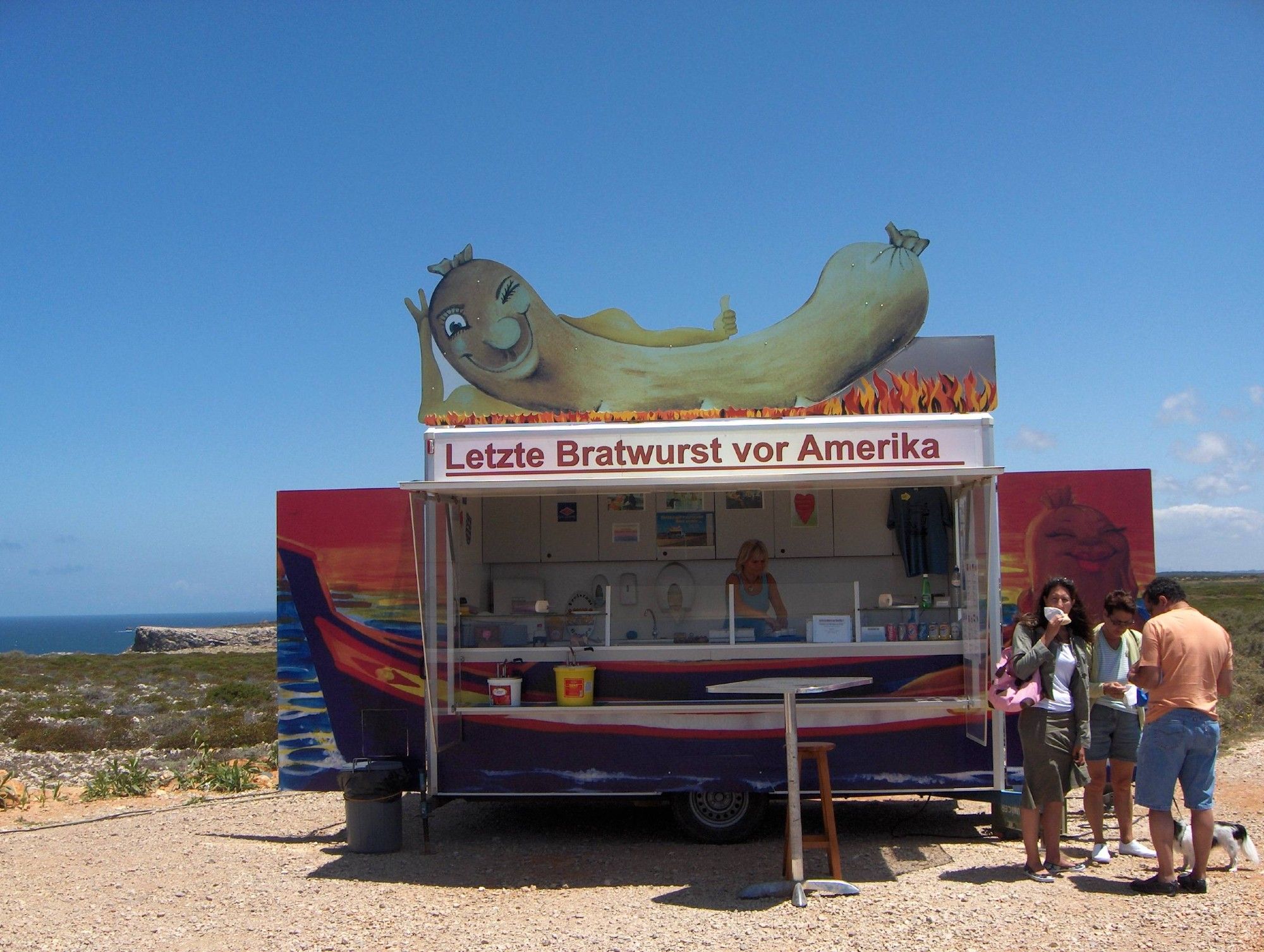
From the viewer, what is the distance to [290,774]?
7.43 metres

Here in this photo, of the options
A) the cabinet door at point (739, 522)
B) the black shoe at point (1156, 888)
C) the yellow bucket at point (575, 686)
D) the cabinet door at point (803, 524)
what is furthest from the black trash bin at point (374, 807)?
the black shoe at point (1156, 888)

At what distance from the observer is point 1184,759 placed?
16.4 ft

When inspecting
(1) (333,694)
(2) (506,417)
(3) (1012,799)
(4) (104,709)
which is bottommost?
(4) (104,709)

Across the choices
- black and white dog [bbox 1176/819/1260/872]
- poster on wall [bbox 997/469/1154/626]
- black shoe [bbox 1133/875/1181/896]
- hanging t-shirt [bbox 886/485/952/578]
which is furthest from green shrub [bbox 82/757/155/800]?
black and white dog [bbox 1176/819/1260/872]

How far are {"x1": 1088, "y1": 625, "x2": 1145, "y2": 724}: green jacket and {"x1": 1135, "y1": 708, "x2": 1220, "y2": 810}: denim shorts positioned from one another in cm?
101

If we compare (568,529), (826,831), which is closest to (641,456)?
(568,529)

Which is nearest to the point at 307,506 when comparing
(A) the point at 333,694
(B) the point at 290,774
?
(A) the point at 333,694

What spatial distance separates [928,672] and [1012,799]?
91 cm

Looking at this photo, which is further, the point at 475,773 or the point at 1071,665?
the point at 475,773

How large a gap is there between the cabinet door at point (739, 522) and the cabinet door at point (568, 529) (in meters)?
0.92

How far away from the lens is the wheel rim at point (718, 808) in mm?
6734

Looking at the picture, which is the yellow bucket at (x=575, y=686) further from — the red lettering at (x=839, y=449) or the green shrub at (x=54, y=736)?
the green shrub at (x=54, y=736)

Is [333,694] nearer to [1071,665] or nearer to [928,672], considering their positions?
[928,672]

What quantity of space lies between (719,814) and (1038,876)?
196 centimetres
